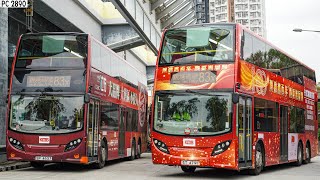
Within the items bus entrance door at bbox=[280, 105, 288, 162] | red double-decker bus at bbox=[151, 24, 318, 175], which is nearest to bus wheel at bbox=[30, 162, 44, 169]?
red double-decker bus at bbox=[151, 24, 318, 175]

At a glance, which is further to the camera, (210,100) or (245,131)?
(245,131)

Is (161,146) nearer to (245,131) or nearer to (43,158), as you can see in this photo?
(245,131)

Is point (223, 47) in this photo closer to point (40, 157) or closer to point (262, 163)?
point (262, 163)

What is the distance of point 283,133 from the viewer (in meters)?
17.5

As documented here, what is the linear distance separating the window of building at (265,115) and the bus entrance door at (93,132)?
4.74 metres

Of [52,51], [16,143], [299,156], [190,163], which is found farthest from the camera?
[299,156]

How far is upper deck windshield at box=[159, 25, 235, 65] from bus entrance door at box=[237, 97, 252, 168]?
1.31 meters

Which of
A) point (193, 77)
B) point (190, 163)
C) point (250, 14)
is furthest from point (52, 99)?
point (250, 14)

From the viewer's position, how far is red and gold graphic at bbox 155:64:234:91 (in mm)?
13453

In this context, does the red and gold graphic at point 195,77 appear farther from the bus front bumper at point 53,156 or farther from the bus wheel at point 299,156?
the bus wheel at point 299,156

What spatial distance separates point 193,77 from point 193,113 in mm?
934

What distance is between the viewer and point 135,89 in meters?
23.1

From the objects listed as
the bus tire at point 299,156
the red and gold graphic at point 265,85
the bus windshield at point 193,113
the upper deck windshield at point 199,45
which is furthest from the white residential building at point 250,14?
the bus windshield at point 193,113

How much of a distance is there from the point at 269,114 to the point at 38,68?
6.86 meters
